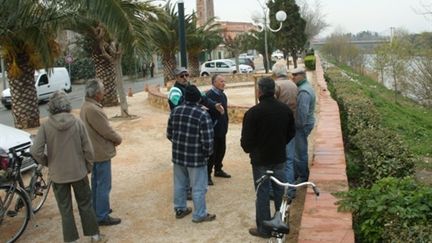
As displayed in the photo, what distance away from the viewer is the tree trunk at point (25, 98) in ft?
42.1

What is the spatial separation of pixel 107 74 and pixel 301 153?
39.7 feet

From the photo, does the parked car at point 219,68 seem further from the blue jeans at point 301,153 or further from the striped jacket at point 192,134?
the striped jacket at point 192,134

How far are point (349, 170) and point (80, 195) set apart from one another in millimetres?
3288

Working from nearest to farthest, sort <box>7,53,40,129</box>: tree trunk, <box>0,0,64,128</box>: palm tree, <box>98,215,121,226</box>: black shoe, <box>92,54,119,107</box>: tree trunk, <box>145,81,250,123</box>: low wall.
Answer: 1. <box>98,215,121,226</box>: black shoe
2. <box>0,0,64,128</box>: palm tree
3. <box>145,81,250,123</box>: low wall
4. <box>7,53,40,129</box>: tree trunk
5. <box>92,54,119,107</box>: tree trunk

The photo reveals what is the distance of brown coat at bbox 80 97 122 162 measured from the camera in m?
4.89

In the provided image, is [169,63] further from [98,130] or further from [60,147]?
[60,147]

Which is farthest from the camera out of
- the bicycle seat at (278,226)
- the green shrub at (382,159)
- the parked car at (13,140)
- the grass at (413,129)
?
the grass at (413,129)

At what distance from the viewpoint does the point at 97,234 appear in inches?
186

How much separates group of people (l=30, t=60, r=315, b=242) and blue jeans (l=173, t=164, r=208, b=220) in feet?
0.03

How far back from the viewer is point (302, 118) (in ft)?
18.1

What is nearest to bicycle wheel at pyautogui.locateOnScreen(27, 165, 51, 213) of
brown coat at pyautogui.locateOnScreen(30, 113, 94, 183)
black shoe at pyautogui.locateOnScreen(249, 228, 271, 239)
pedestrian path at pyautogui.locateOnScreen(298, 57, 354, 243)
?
brown coat at pyautogui.locateOnScreen(30, 113, 94, 183)

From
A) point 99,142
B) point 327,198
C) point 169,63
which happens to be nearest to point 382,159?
point 327,198

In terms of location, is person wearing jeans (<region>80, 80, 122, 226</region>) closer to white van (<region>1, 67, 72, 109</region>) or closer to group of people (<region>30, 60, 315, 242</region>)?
group of people (<region>30, 60, 315, 242</region>)

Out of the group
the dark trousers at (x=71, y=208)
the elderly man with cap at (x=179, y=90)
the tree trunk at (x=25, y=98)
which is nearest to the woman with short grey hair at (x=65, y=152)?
the dark trousers at (x=71, y=208)
